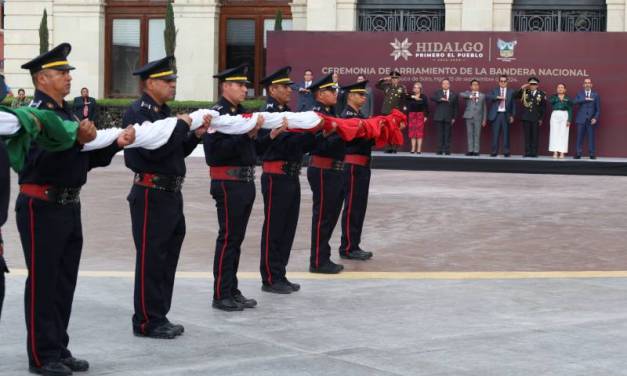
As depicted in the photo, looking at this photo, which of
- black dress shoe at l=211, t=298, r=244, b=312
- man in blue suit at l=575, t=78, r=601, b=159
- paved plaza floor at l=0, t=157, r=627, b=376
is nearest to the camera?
paved plaza floor at l=0, t=157, r=627, b=376

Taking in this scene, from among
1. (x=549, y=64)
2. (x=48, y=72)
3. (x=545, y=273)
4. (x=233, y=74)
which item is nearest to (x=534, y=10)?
(x=549, y=64)

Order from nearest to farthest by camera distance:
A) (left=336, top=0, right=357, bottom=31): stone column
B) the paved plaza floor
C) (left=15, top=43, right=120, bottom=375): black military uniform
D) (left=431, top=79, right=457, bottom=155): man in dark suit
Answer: (left=15, top=43, right=120, bottom=375): black military uniform → the paved plaza floor → (left=431, top=79, right=457, bottom=155): man in dark suit → (left=336, top=0, right=357, bottom=31): stone column

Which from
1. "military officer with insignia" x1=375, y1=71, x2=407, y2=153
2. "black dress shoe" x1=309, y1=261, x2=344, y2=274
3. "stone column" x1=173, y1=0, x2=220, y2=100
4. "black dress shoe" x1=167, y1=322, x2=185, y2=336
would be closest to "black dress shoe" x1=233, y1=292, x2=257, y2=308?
"black dress shoe" x1=167, y1=322, x2=185, y2=336

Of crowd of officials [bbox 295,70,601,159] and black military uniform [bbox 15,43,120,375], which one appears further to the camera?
crowd of officials [bbox 295,70,601,159]

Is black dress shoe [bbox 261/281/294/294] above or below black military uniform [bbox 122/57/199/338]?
below

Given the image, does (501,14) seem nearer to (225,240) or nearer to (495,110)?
(495,110)

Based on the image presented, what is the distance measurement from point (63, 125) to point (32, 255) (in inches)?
35.8

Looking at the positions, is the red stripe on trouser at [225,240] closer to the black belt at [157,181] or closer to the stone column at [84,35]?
the black belt at [157,181]

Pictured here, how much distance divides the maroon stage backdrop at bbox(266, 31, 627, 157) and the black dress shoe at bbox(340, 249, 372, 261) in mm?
14609

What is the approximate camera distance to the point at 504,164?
24.9 metres

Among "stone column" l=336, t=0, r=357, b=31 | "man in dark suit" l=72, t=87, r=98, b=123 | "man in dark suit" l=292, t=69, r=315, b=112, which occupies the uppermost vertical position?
"stone column" l=336, t=0, r=357, b=31

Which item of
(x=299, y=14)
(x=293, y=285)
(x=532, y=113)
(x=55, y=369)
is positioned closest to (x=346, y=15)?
(x=299, y=14)

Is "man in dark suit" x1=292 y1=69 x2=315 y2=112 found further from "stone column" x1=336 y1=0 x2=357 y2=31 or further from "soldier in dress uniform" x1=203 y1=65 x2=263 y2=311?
"soldier in dress uniform" x1=203 y1=65 x2=263 y2=311

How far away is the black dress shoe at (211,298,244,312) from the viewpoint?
30.4ft
